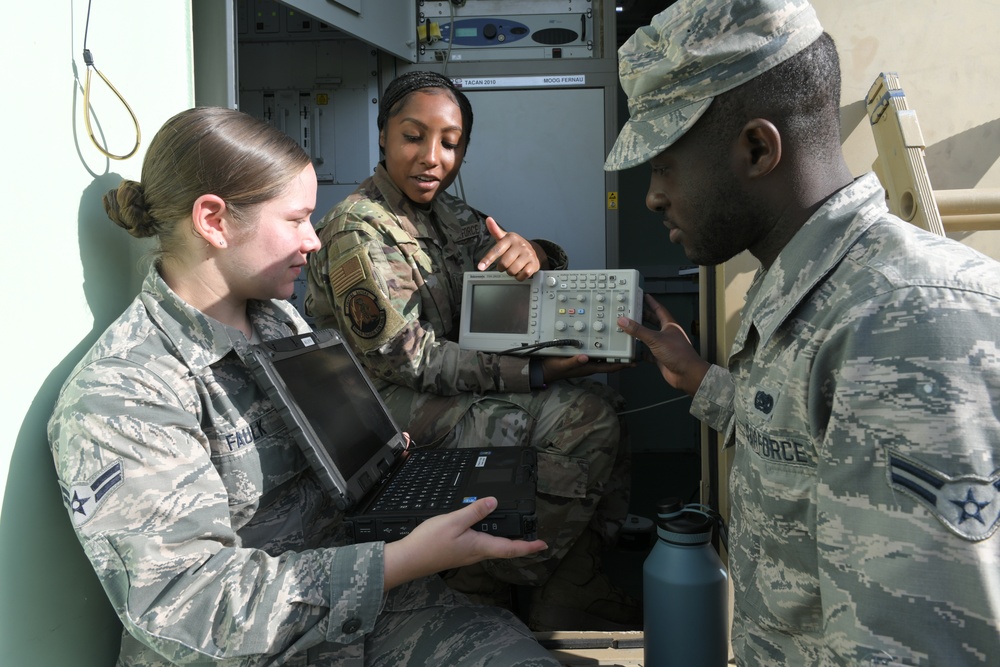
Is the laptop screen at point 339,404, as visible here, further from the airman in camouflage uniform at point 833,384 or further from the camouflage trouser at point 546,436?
A: the airman in camouflage uniform at point 833,384

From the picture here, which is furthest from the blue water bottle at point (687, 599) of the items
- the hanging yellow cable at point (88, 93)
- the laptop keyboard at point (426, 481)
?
the hanging yellow cable at point (88, 93)

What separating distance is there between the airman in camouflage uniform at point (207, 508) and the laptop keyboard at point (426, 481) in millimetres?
130

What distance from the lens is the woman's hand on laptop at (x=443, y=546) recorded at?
105 centimetres

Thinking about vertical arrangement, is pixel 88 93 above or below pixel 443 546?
above

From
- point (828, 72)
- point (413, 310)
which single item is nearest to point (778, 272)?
point (828, 72)

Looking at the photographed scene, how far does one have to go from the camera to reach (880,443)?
702mm

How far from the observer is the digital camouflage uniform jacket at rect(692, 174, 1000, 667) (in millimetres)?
661

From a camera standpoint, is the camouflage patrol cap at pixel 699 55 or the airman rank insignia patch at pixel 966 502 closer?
the airman rank insignia patch at pixel 966 502

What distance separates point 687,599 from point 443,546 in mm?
600

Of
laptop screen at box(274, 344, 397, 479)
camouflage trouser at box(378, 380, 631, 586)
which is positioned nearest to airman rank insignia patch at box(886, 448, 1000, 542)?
laptop screen at box(274, 344, 397, 479)

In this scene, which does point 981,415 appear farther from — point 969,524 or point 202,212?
point 202,212

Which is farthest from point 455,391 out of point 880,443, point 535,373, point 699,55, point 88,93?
point 880,443

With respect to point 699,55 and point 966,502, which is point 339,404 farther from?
point 966,502

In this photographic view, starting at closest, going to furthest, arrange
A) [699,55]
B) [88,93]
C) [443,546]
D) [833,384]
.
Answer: [833,384], [699,55], [443,546], [88,93]
